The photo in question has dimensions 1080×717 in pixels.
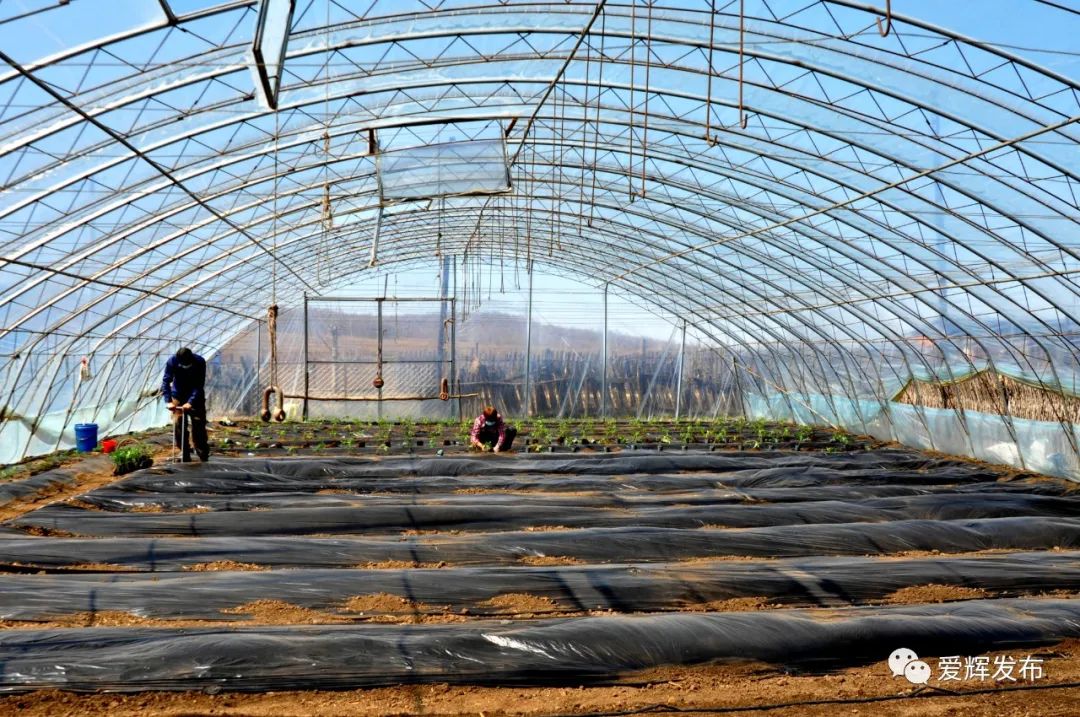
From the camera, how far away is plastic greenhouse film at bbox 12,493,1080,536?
10078mm

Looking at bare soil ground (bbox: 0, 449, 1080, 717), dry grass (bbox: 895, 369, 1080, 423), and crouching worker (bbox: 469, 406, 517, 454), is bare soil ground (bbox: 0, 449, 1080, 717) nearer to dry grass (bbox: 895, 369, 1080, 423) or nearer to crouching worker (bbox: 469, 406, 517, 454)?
crouching worker (bbox: 469, 406, 517, 454)

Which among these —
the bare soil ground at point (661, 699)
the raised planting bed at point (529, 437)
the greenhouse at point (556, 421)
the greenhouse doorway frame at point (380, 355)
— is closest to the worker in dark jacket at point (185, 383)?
the greenhouse at point (556, 421)

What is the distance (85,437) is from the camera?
2025cm

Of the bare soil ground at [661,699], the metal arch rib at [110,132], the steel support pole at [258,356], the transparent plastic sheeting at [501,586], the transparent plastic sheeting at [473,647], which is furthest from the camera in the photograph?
the steel support pole at [258,356]

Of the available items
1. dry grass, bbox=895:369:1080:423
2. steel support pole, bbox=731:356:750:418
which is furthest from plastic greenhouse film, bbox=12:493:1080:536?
steel support pole, bbox=731:356:750:418

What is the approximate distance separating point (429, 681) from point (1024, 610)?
482 centimetres

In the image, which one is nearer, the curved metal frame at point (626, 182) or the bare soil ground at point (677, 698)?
the bare soil ground at point (677, 698)

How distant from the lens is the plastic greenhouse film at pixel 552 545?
861 cm

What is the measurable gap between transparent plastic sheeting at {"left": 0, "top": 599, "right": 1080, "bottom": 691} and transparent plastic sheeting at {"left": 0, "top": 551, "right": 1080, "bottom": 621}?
908 millimetres

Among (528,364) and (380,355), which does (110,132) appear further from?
(528,364)

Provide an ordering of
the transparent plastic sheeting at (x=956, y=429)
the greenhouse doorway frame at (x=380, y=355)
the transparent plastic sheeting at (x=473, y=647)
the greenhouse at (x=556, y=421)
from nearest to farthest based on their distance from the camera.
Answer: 1. the transparent plastic sheeting at (x=473, y=647)
2. the greenhouse at (x=556, y=421)
3. the transparent plastic sheeting at (x=956, y=429)
4. the greenhouse doorway frame at (x=380, y=355)

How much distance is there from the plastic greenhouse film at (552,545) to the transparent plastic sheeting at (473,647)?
8.68 ft

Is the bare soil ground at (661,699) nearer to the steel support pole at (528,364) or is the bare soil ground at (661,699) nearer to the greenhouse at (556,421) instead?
the greenhouse at (556,421)

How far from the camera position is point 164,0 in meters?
9.81
